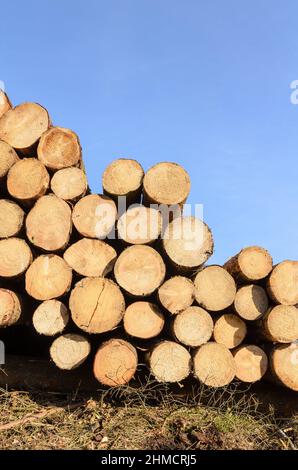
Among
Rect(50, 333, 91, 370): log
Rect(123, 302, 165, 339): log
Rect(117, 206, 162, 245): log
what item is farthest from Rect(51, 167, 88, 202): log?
Rect(50, 333, 91, 370): log

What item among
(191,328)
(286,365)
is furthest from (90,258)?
(286,365)

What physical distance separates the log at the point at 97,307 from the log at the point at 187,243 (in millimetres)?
586

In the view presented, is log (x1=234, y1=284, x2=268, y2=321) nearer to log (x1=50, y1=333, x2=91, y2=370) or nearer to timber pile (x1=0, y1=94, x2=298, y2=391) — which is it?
timber pile (x1=0, y1=94, x2=298, y2=391)

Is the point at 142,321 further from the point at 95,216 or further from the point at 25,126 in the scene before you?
the point at 25,126

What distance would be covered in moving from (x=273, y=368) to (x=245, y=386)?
0.42 metres

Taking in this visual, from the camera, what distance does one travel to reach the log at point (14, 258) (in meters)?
4.41

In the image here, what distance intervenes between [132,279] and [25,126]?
1904 mm

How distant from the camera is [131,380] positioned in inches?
186

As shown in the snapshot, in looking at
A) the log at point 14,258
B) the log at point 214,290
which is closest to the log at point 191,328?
the log at point 214,290

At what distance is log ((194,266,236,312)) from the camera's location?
4.37 m

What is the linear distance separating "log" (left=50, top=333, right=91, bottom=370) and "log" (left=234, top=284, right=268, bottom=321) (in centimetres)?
143

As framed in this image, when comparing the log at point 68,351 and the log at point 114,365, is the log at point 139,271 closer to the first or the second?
the log at point 114,365
